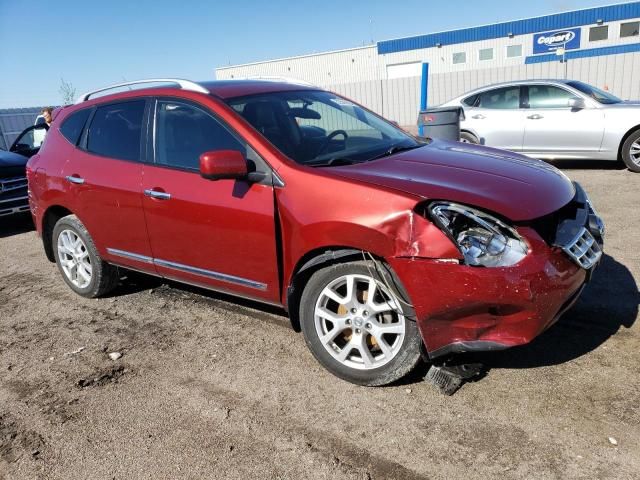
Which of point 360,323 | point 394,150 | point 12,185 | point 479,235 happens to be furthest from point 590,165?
point 12,185

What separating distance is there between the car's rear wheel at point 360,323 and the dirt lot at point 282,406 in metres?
0.15

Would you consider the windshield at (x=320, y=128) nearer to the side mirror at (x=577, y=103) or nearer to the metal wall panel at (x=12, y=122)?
the side mirror at (x=577, y=103)

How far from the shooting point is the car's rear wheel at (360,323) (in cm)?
295

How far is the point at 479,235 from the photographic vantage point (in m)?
2.74

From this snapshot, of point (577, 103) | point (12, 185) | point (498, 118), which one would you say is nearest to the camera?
point (12, 185)

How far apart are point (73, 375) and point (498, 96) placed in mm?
9022

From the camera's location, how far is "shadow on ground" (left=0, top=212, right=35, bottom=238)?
28.1 ft

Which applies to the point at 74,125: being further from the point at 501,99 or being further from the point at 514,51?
the point at 514,51

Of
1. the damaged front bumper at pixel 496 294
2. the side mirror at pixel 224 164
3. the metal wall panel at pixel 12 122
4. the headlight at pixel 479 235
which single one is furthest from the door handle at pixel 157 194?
the metal wall panel at pixel 12 122

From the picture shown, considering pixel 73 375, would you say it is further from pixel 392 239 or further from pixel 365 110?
pixel 365 110

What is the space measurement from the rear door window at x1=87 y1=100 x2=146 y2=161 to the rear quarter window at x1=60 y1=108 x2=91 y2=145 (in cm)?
16

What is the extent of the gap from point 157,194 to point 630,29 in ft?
97.1

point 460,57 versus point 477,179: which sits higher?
point 460,57

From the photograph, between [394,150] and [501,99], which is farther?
[501,99]
